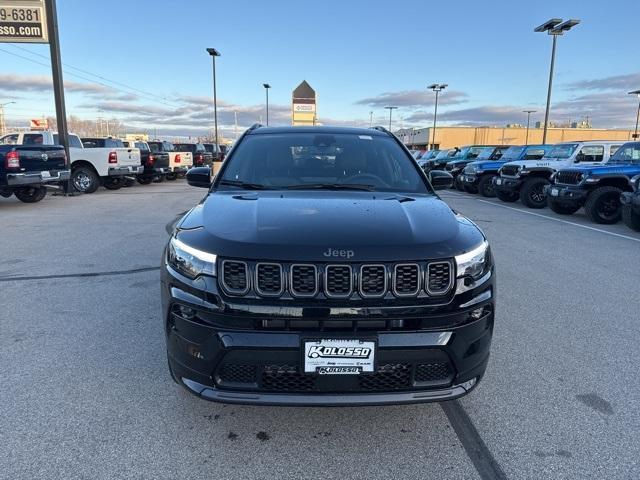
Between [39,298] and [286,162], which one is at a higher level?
[286,162]

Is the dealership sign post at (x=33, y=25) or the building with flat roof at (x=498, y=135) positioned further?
the building with flat roof at (x=498, y=135)

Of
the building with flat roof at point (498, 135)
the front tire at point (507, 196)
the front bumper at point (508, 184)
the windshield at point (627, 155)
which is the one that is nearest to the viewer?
the windshield at point (627, 155)

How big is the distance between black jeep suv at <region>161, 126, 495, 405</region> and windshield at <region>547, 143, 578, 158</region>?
1312cm

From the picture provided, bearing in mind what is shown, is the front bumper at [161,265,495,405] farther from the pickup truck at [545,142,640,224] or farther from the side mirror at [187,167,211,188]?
the pickup truck at [545,142,640,224]

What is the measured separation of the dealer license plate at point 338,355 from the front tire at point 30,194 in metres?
14.2

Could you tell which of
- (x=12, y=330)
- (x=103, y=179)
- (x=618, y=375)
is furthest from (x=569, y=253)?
(x=103, y=179)

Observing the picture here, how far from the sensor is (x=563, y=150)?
14.2 metres

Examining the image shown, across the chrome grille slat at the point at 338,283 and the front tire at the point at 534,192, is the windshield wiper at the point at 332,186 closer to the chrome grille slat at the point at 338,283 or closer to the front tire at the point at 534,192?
the chrome grille slat at the point at 338,283

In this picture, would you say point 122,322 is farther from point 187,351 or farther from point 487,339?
point 487,339

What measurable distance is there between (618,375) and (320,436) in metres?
2.17

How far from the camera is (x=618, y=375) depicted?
3361 mm

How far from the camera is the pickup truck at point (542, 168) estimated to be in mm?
13180

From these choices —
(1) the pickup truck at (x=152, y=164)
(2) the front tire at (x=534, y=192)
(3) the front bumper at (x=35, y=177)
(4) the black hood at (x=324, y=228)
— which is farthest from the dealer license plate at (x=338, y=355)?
(1) the pickup truck at (x=152, y=164)

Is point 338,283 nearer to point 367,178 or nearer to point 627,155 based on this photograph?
point 367,178
